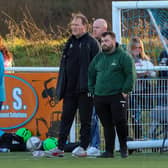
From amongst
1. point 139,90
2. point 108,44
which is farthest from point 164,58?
point 108,44

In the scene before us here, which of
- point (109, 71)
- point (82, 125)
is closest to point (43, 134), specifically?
point (82, 125)

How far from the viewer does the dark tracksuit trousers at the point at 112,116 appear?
36.7 feet

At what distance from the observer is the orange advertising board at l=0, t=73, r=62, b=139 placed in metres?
13.1

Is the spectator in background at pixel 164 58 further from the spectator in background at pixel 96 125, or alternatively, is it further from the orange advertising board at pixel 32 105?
the orange advertising board at pixel 32 105

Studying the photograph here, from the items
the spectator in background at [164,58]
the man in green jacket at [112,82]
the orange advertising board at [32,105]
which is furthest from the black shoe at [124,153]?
the orange advertising board at [32,105]

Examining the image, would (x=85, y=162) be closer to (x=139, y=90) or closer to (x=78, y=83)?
(x=78, y=83)

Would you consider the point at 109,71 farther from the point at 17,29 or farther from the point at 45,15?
the point at 45,15

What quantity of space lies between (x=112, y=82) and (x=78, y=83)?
25.4 inches

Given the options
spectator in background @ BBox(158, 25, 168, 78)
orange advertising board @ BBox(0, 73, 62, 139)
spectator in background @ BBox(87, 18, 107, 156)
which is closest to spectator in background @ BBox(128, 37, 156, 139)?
spectator in background @ BBox(158, 25, 168, 78)

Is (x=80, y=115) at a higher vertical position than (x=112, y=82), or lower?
lower

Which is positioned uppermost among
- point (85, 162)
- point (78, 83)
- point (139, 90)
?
point (78, 83)

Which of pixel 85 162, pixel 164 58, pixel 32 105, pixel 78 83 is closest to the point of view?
pixel 85 162

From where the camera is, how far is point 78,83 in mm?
11609

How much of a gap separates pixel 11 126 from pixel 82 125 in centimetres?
189
